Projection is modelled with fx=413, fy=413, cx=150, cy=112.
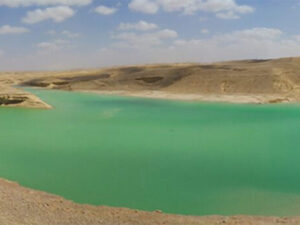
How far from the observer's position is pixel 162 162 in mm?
17656

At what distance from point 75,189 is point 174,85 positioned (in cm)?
5699

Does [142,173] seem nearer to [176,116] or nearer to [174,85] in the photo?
[176,116]

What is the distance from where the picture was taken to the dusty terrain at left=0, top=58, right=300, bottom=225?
1098cm

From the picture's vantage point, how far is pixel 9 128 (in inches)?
1091

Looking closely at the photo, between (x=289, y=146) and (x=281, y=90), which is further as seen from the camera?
(x=281, y=90)

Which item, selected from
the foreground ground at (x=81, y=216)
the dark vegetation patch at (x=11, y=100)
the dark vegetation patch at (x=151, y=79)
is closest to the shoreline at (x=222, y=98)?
the dark vegetation patch at (x=151, y=79)

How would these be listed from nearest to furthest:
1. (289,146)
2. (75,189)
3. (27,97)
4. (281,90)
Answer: (75,189), (289,146), (27,97), (281,90)

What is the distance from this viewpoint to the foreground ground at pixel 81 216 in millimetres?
10594

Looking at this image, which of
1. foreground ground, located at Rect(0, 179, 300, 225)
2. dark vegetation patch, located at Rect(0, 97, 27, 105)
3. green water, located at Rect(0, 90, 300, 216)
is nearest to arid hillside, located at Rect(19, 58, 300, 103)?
dark vegetation patch, located at Rect(0, 97, 27, 105)

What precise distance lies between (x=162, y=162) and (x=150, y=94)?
4589 cm

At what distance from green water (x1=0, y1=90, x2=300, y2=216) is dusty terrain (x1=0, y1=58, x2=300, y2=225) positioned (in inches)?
35.9

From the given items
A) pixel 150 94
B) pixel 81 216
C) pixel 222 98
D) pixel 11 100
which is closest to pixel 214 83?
pixel 150 94

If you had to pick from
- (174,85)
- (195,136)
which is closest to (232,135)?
(195,136)

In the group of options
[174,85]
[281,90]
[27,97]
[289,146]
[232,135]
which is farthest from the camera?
[174,85]
